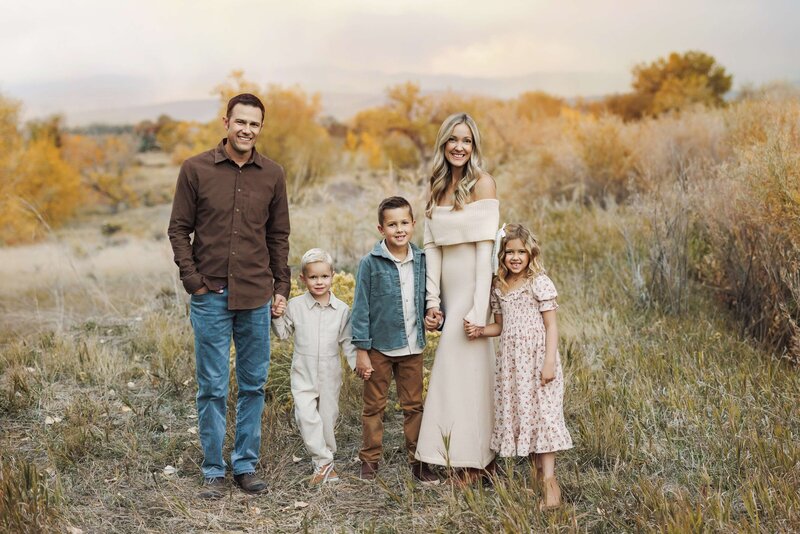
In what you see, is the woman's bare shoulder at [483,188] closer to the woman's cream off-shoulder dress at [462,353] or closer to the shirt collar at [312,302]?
the woman's cream off-shoulder dress at [462,353]

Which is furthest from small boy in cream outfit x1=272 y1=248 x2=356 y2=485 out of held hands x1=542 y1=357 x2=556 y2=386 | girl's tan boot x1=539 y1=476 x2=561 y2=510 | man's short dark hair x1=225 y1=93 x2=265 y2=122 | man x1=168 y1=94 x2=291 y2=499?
girl's tan boot x1=539 y1=476 x2=561 y2=510

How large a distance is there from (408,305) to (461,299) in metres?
0.30

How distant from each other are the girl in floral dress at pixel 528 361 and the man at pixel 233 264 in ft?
3.90

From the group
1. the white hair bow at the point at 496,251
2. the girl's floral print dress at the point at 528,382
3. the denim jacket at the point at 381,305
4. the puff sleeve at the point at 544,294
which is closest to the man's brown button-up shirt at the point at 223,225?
the denim jacket at the point at 381,305

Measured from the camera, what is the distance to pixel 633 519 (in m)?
3.60

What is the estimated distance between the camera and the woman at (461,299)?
421 cm

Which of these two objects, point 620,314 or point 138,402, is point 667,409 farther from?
point 138,402

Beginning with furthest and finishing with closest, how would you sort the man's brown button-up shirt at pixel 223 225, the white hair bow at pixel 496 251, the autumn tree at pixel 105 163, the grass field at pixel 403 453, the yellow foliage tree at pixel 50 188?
the autumn tree at pixel 105 163, the yellow foliage tree at pixel 50 188, the white hair bow at pixel 496 251, the man's brown button-up shirt at pixel 223 225, the grass field at pixel 403 453

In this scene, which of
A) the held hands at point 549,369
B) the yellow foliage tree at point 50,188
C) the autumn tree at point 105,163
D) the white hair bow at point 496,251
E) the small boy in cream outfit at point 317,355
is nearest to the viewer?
the held hands at point 549,369

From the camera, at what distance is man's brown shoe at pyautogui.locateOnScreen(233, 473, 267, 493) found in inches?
172

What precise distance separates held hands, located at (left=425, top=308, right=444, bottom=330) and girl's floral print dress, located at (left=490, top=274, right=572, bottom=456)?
0.36 metres

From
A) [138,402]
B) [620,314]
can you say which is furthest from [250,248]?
[620,314]

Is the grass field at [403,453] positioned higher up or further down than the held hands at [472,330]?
further down

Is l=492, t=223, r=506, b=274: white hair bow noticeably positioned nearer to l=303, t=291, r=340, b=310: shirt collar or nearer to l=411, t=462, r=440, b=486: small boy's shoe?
l=303, t=291, r=340, b=310: shirt collar
